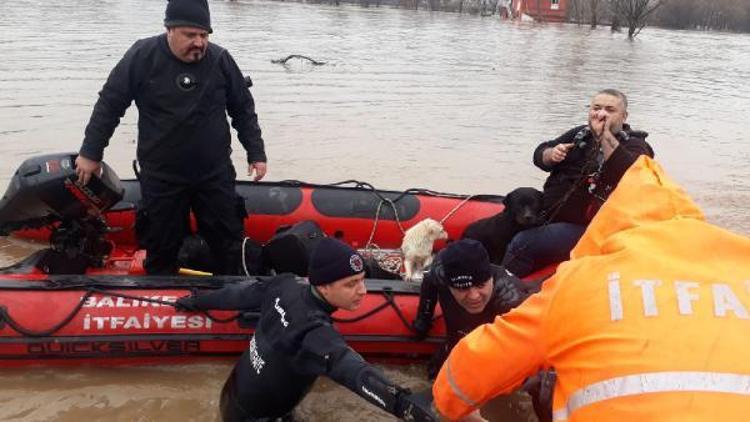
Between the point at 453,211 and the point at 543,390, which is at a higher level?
→ the point at 453,211

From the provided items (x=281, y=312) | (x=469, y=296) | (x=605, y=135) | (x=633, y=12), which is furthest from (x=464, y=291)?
(x=633, y=12)

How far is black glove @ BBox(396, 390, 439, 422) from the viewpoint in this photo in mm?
1862

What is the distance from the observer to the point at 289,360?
2.35 m

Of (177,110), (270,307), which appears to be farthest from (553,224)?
(177,110)

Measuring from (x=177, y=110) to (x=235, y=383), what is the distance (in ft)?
4.72

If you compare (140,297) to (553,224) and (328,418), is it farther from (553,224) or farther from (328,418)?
(553,224)

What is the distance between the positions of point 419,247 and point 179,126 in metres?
1.55

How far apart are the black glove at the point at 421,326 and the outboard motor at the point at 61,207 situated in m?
1.83

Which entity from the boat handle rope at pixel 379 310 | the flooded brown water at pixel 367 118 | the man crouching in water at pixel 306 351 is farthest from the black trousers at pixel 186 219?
the man crouching in water at pixel 306 351

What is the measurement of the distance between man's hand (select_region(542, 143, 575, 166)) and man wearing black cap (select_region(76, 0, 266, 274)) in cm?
166

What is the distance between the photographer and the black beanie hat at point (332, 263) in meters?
2.27

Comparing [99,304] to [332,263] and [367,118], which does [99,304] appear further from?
[367,118]

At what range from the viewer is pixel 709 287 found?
1.27m

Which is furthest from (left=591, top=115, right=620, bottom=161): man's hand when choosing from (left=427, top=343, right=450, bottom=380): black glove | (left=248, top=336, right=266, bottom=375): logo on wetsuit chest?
(left=248, top=336, right=266, bottom=375): logo on wetsuit chest
